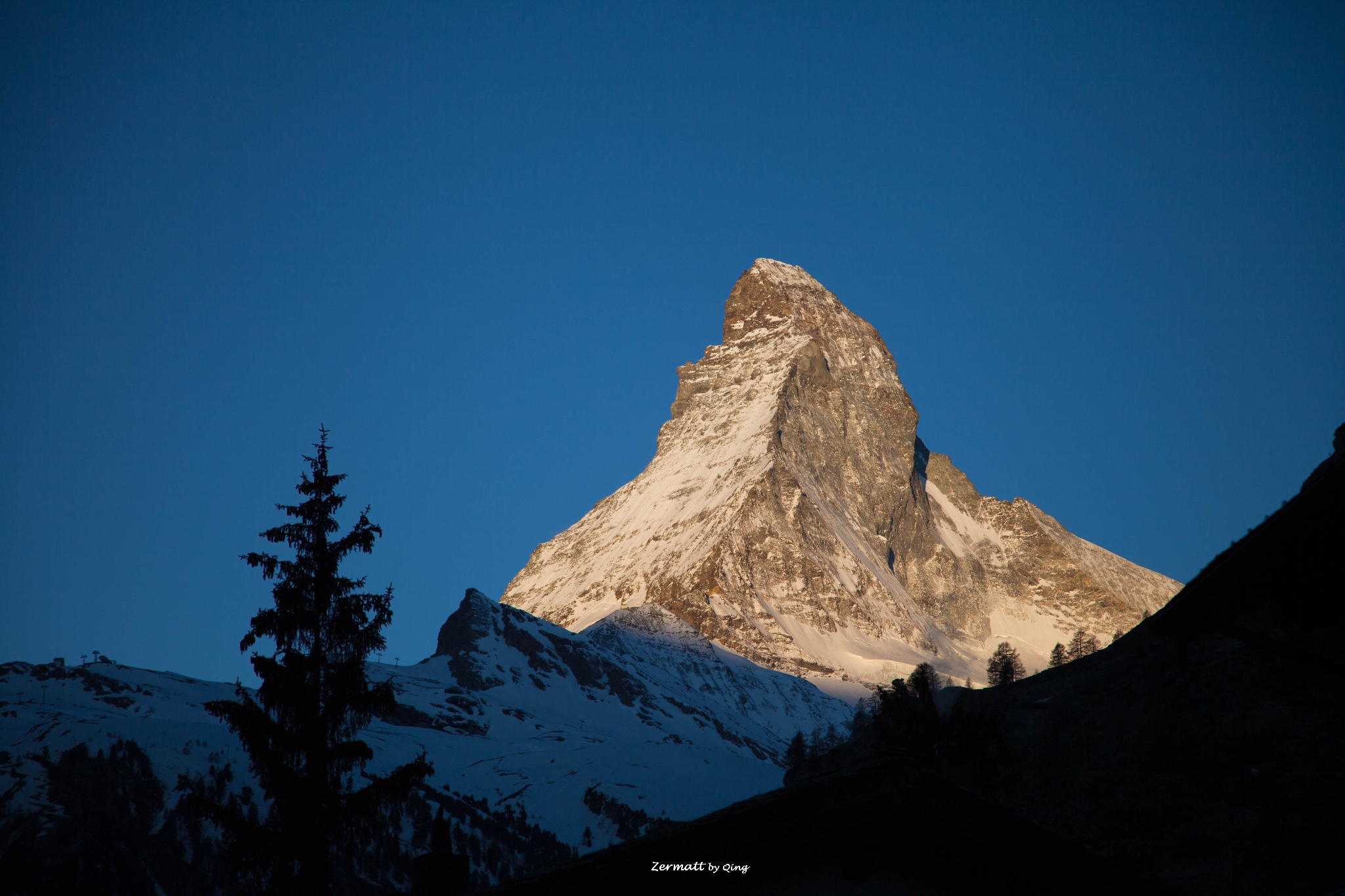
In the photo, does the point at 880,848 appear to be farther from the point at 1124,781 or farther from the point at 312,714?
the point at 1124,781

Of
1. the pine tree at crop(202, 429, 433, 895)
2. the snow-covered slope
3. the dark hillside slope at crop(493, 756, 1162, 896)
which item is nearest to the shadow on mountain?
the dark hillside slope at crop(493, 756, 1162, 896)

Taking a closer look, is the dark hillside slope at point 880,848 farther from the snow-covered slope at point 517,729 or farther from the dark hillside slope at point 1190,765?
the snow-covered slope at point 517,729

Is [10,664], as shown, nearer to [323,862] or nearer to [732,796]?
[732,796]

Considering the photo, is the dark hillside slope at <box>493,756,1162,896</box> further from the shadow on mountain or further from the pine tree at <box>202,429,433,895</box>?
the pine tree at <box>202,429,433,895</box>

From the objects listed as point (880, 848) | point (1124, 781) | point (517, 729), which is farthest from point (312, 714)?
point (517, 729)

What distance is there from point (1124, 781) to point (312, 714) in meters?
18.7

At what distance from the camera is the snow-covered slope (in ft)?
247

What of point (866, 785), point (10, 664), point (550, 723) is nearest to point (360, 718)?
point (866, 785)

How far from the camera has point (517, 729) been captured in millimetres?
145500

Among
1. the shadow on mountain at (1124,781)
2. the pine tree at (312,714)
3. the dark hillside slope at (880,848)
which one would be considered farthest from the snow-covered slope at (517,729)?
the dark hillside slope at (880,848)

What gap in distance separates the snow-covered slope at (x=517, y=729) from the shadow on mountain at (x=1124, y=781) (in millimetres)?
35282

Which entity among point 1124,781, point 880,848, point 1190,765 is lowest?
point 880,848

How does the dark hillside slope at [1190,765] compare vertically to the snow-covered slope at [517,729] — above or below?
below

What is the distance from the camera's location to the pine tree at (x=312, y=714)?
16688mm
